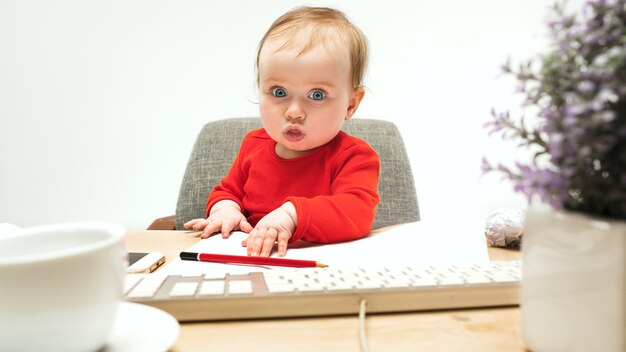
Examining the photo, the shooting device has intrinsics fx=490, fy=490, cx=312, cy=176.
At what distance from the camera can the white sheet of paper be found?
619 mm

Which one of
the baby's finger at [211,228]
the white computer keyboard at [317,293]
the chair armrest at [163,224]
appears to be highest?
the white computer keyboard at [317,293]

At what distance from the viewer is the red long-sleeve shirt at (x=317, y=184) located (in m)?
0.82

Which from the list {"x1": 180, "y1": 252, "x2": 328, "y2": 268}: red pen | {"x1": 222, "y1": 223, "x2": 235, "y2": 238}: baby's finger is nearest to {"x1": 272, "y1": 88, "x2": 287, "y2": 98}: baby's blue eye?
{"x1": 222, "y1": 223, "x2": 235, "y2": 238}: baby's finger

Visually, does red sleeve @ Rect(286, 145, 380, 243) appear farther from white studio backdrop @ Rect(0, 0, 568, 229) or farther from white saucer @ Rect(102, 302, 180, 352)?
white studio backdrop @ Rect(0, 0, 568, 229)

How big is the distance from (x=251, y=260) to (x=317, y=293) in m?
0.20

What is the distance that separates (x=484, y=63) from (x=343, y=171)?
159 cm

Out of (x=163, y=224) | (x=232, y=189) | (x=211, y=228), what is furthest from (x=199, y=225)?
(x=163, y=224)

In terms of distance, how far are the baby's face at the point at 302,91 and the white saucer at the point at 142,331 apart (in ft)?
1.85

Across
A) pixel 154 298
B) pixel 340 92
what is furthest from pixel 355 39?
pixel 154 298

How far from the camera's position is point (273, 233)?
2.39 ft

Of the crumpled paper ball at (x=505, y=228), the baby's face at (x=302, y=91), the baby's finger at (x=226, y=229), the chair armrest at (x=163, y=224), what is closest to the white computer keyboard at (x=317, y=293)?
the crumpled paper ball at (x=505, y=228)

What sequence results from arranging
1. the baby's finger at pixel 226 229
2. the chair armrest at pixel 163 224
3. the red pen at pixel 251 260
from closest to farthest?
1. the red pen at pixel 251 260
2. the baby's finger at pixel 226 229
3. the chair armrest at pixel 163 224

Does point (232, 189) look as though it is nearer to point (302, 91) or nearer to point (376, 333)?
point (302, 91)

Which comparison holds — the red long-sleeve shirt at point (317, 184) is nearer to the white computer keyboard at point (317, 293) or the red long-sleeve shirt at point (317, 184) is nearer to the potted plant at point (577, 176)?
the white computer keyboard at point (317, 293)
